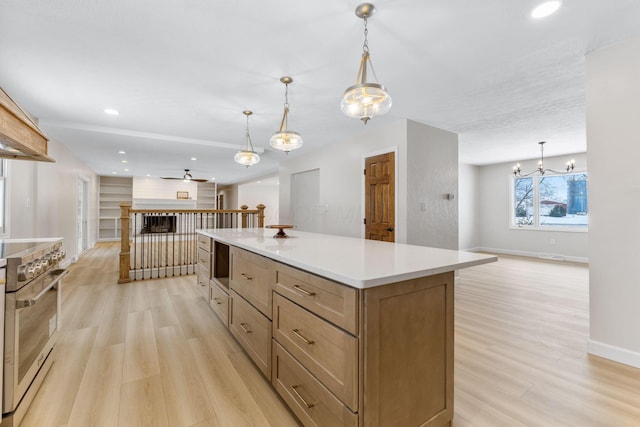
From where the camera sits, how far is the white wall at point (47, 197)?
3525mm

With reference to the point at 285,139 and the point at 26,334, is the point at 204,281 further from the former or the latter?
the point at 285,139

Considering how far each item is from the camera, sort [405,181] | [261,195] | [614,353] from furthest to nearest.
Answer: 1. [261,195]
2. [405,181]
3. [614,353]

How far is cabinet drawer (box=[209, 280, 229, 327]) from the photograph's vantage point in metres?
2.51

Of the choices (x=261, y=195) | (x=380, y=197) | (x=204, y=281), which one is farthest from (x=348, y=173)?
(x=261, y=195)

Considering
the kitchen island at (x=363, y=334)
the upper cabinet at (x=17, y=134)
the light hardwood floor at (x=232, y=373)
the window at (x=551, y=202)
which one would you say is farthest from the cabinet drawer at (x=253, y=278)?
the window at (x=551, y=202)

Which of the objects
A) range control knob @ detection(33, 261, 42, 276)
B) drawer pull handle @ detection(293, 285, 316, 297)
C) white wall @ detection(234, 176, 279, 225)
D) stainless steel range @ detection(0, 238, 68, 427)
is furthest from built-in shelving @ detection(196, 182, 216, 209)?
drawer pull handle @ detection(293, 285, 316, 297)

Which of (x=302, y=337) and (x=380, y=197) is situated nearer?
(x=302, y=337)

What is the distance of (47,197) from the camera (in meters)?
4.51

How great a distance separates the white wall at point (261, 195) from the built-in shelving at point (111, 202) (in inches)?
158

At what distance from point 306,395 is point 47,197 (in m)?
5.41

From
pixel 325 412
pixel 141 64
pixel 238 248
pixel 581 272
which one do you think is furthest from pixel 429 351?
pixel 581 272

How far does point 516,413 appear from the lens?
5.24 ft

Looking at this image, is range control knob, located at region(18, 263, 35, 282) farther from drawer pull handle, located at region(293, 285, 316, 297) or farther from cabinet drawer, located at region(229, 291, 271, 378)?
drawer pull handle, located at region(293, 285, 316, 297)

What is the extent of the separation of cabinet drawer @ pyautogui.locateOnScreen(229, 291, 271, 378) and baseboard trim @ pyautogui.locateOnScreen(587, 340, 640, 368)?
2.54 metres
